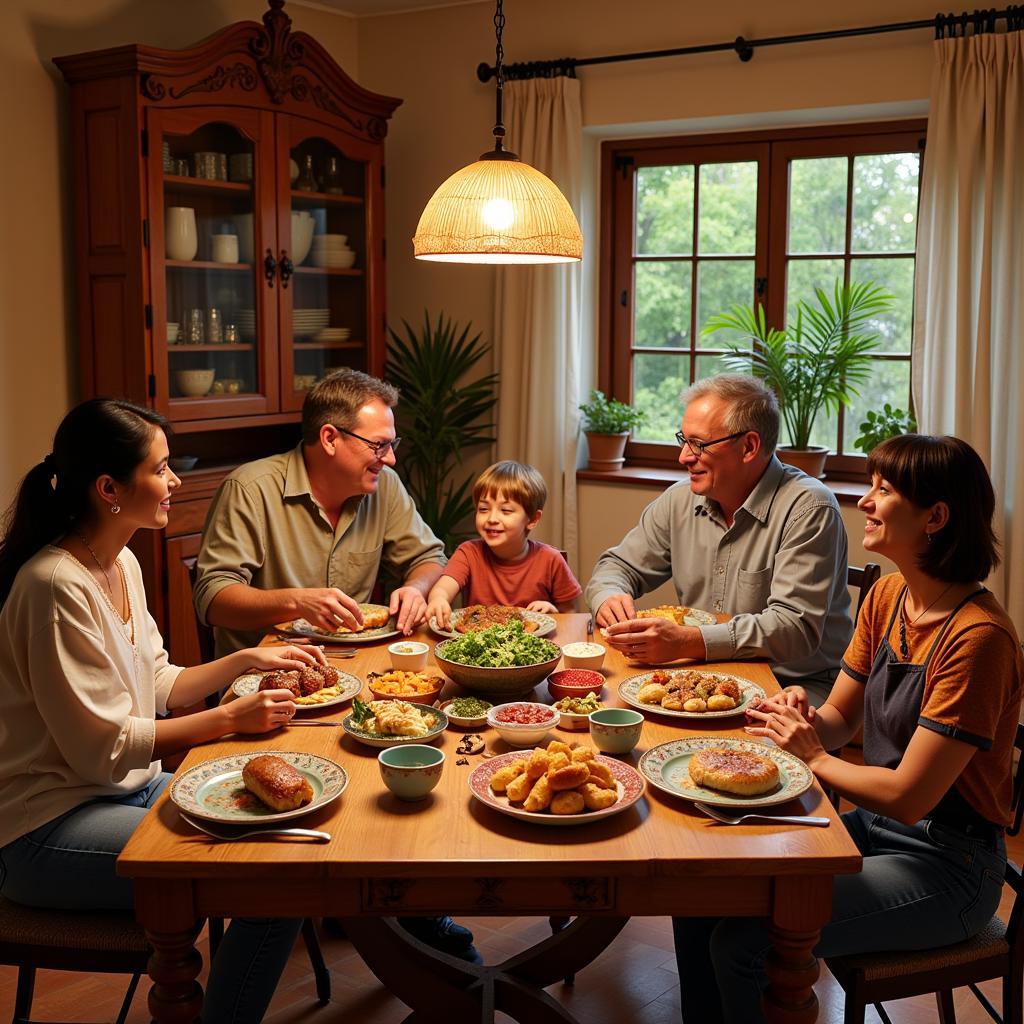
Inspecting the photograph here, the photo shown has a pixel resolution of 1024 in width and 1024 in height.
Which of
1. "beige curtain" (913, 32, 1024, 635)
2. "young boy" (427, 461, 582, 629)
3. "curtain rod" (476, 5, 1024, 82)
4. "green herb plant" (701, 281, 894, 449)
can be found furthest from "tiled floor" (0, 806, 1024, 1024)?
"curtain rod" (476, 5, 1024, 82)

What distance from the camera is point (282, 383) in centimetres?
435

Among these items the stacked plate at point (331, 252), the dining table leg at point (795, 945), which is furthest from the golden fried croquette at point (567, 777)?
the stacked plate at point (331, 252)

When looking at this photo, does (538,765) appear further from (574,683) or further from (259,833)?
(574,683)

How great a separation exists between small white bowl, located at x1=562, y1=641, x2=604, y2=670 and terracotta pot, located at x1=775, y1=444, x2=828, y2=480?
2.01 metres

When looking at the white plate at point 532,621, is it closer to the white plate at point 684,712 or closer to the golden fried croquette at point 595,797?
the white plate at point 684,712

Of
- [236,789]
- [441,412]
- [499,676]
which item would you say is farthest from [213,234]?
[236,789]

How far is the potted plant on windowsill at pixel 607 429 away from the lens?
4.70m

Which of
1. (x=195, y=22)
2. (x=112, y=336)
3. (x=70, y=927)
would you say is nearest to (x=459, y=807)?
(x=70, y=927)

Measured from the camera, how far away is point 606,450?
15.5 ft

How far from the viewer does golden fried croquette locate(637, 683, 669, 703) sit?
7.11 ft

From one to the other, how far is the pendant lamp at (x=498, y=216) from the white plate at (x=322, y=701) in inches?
33.7

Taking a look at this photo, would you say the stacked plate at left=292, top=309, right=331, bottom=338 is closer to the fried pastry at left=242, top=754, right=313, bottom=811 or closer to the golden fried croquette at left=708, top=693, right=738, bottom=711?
the golden fried croquette at left=708, top=693, right=738, bottom=711

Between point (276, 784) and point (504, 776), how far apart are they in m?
0.33

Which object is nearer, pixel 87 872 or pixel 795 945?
pixel 795 945
